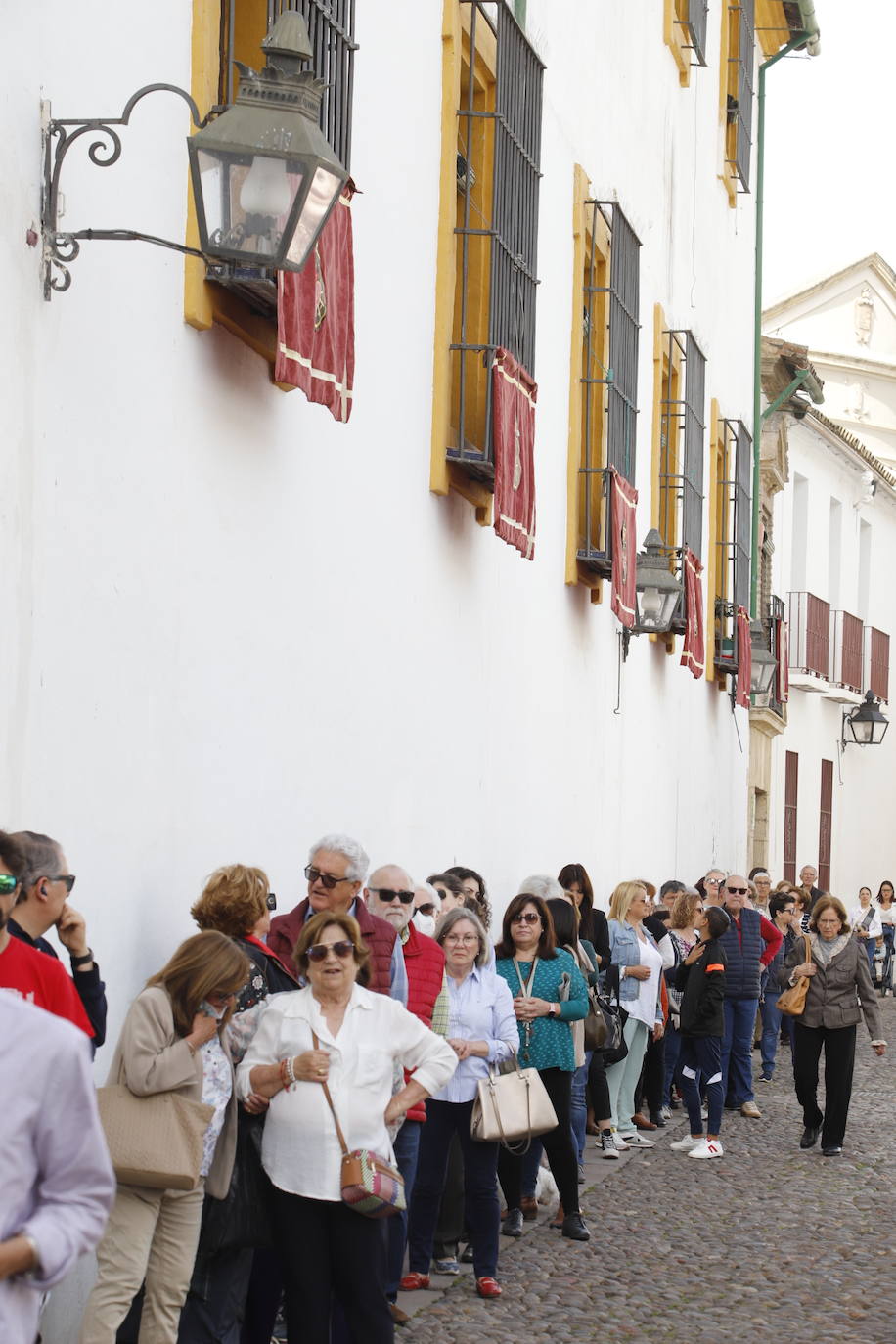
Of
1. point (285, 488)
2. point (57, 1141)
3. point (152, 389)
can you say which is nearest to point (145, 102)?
point (152, 389)

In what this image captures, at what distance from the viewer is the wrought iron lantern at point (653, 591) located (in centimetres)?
1474

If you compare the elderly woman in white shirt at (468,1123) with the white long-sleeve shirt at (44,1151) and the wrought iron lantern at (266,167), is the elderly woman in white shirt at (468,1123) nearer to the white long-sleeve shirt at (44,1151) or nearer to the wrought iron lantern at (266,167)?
the wrought iron lantern at (266,167)

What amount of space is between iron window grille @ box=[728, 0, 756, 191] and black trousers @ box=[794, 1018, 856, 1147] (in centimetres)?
1060

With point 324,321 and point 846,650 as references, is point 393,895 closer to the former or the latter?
point 324,321

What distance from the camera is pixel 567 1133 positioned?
873cm

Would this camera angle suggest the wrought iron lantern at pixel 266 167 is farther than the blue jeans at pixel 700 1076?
No

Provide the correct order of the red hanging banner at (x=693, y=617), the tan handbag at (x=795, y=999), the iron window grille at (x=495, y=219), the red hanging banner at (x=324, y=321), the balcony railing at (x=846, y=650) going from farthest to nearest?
the balcony railing at (x=846, y=650) < the red hanging banner at (x=693, y=617) < the tan handbag at (x=795, y=999) < the iron window grille at (x=495, y=219) < the red hanging banner at (x=324, y=321)

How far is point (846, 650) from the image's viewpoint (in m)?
30.2

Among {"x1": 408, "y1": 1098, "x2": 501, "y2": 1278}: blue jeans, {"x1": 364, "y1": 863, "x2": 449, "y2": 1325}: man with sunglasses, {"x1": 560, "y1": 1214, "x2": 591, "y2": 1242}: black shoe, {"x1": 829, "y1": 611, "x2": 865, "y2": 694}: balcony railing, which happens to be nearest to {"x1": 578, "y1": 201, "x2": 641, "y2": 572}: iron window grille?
{"x1": 560, "y1": 1214, "x2": 591, "y2": 1242}: black shoe

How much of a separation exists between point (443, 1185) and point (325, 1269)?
222cm

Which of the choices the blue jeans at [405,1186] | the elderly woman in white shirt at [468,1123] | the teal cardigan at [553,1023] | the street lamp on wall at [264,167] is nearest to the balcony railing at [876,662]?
the teal cardigan at [553,1023]

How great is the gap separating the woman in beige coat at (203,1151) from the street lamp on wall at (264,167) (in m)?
1.88

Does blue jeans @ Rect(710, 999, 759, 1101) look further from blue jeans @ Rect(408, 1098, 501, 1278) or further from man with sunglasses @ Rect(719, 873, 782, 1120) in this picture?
blue jeans @ Rect(408, 1098, 501, 1278)

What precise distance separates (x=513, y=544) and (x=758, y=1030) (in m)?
9.73
